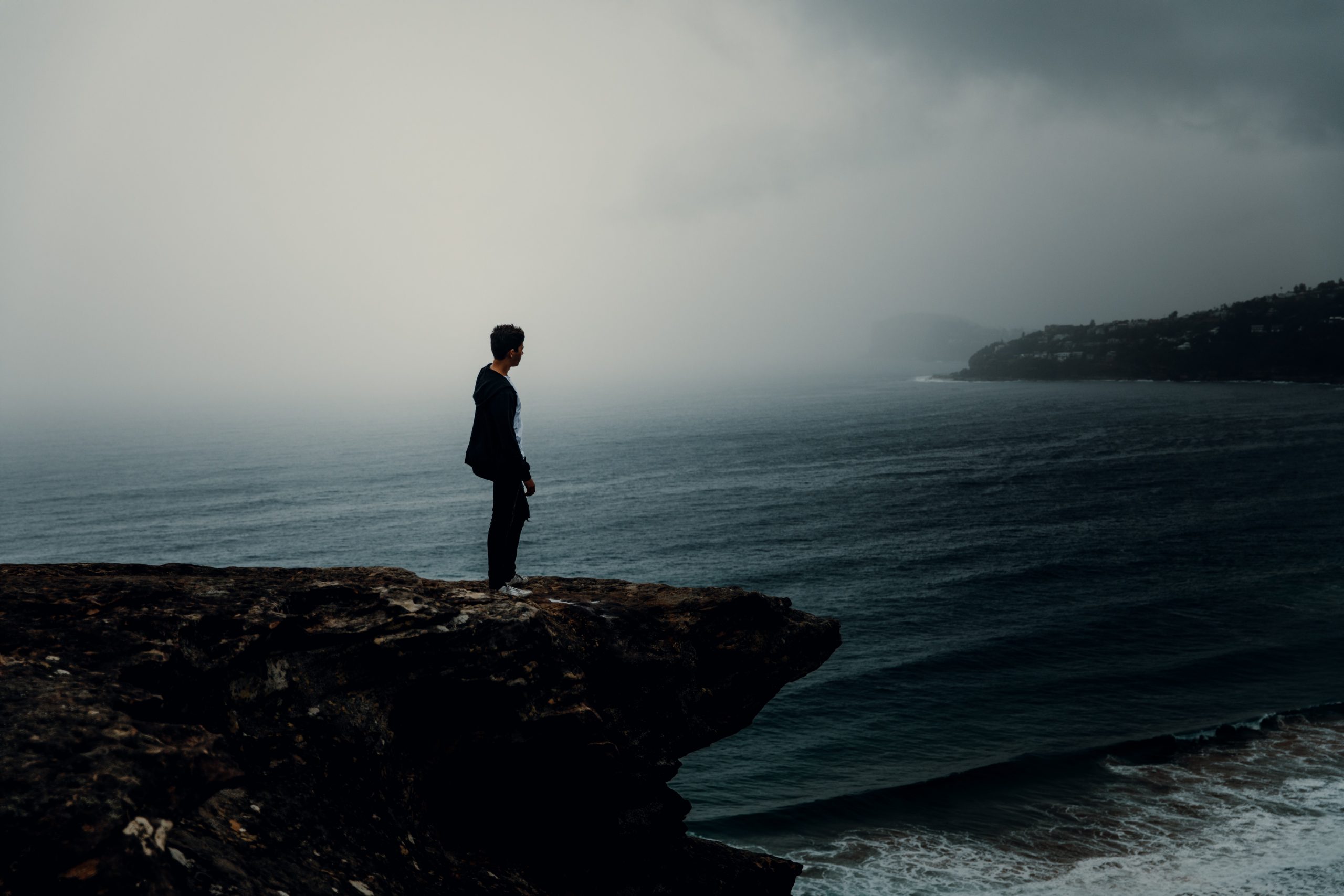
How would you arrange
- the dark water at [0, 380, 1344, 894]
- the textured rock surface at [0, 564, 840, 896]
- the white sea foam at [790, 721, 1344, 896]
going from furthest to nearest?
1. the dark water at [0, 380, 1344, 894]
2. the white sea foam at [790, 721, 1344, 896]
3. the textured rock surface at [0, 564, 840, 896]

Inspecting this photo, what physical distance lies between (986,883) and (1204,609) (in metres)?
32.8

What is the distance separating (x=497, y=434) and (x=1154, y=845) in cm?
2663

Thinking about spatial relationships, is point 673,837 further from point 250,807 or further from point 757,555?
point 757,555

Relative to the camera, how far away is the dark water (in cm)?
2672

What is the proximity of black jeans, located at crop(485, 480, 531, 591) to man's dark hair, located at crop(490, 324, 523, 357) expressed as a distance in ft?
5.88

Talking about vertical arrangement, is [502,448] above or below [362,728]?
above

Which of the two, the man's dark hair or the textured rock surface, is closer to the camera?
the textured rock surface

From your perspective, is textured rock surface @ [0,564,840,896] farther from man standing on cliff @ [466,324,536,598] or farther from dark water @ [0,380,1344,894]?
dark water @ [0,380,1344,894]

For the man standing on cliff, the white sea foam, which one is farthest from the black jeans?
the white sea foam

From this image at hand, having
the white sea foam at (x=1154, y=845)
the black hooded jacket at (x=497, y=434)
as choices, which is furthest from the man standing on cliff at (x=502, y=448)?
the white sea foam at (x=1154, y=845)

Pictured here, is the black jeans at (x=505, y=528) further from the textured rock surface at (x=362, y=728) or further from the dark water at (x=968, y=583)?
the dark water at (x=968, y=583)

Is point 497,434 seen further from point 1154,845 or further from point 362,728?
point 1154,845

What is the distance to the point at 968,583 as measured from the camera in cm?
5253

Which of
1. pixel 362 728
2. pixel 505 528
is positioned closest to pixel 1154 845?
pixel 505 528
